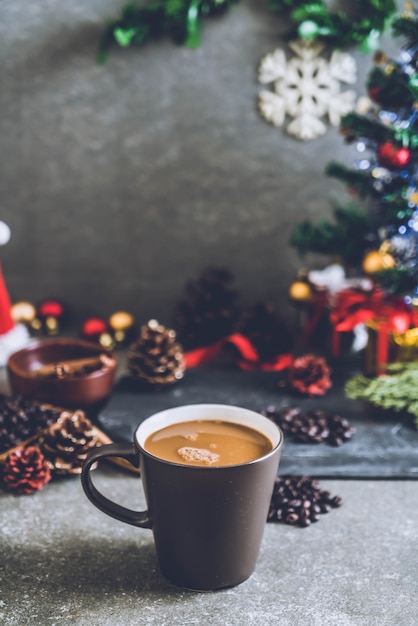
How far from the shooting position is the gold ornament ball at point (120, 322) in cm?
126

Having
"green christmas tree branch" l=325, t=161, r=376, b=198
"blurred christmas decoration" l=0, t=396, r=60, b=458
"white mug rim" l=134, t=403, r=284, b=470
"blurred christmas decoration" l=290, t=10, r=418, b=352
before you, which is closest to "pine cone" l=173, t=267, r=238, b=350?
"blurred christmas decoration" l=290, t=10, r=418, b=352

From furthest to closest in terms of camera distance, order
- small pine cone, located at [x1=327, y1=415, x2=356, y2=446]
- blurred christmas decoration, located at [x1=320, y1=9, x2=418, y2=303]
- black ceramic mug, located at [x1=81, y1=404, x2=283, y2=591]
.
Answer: blurred christmas decoration, located at [x1=320, y1=9, x2=418, y2=303]
small pine cone, located at [x1=327, y1=415, x2=356, y2=446]
black ceramic mug, located at [x1=81, y1=404, x2=283, y2=591]

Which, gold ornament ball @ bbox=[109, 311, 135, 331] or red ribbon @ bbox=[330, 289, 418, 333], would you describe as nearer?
red ribbon @ bbox=[330, 289, 418, 333]

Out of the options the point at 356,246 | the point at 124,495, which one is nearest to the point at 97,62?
the point at 356,246

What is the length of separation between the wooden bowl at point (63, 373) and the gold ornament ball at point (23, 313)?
1.06 ft

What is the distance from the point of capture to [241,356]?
1.12 metres

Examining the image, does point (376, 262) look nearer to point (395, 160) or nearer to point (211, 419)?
point (395, 160)

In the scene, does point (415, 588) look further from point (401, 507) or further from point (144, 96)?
point (144, 96)

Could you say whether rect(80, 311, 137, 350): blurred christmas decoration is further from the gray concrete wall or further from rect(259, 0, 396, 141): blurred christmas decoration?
rect(259, 0, 396, 141): blurred christmas decoration

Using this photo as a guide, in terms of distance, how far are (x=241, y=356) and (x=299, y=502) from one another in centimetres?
42

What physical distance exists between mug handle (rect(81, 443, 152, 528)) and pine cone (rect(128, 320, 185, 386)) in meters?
0.39

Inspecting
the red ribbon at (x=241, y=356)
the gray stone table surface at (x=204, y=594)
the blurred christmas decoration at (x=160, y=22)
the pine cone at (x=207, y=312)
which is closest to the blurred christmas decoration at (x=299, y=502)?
the gray stone table surface at (x=204, y=594)

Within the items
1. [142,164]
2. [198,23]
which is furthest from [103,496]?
[198,23]

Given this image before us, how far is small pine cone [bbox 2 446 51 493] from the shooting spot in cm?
76
